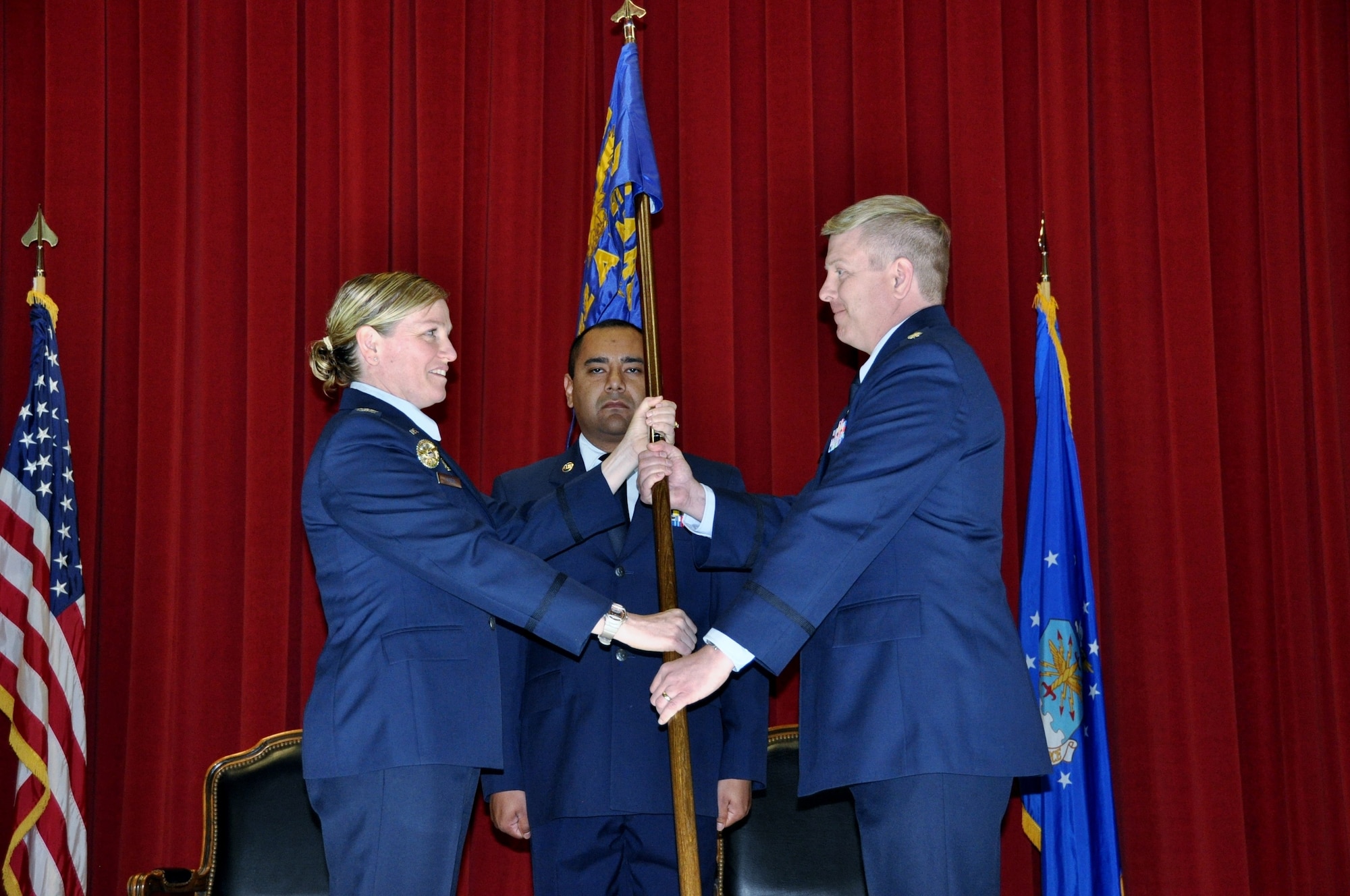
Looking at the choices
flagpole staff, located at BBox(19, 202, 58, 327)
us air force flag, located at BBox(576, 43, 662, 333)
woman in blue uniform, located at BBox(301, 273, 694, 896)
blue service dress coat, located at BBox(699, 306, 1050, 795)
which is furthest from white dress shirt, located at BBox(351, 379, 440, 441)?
flagpole staff, located at BBox(19, 202, 58, 327)

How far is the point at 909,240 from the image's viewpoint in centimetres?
277

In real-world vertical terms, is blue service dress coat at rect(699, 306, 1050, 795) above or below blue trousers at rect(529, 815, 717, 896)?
above

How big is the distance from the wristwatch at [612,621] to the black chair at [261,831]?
1.27 metres

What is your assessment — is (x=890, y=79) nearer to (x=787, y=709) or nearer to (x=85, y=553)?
(x=787, y=709)

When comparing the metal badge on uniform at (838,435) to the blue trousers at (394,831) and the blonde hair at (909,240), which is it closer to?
the blonde hair at (909,240)

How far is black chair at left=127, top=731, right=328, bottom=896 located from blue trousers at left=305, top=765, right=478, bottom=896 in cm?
108

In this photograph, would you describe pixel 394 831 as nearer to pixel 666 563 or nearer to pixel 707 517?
pixel 666 563

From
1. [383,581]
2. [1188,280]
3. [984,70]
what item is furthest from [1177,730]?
[383,581]

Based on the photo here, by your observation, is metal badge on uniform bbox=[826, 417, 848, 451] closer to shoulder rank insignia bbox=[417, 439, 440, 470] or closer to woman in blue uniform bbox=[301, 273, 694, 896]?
woman in blue uniform bbox=[301, 273, 694, 896]

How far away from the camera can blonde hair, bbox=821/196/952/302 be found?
2771 mm

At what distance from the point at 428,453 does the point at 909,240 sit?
118 centimetres

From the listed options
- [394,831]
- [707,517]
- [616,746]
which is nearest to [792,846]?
[616,746]

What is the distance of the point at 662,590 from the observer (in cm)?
287

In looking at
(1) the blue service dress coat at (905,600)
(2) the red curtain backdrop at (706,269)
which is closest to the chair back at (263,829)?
(2) the red curtain backdrop at (706,269)
